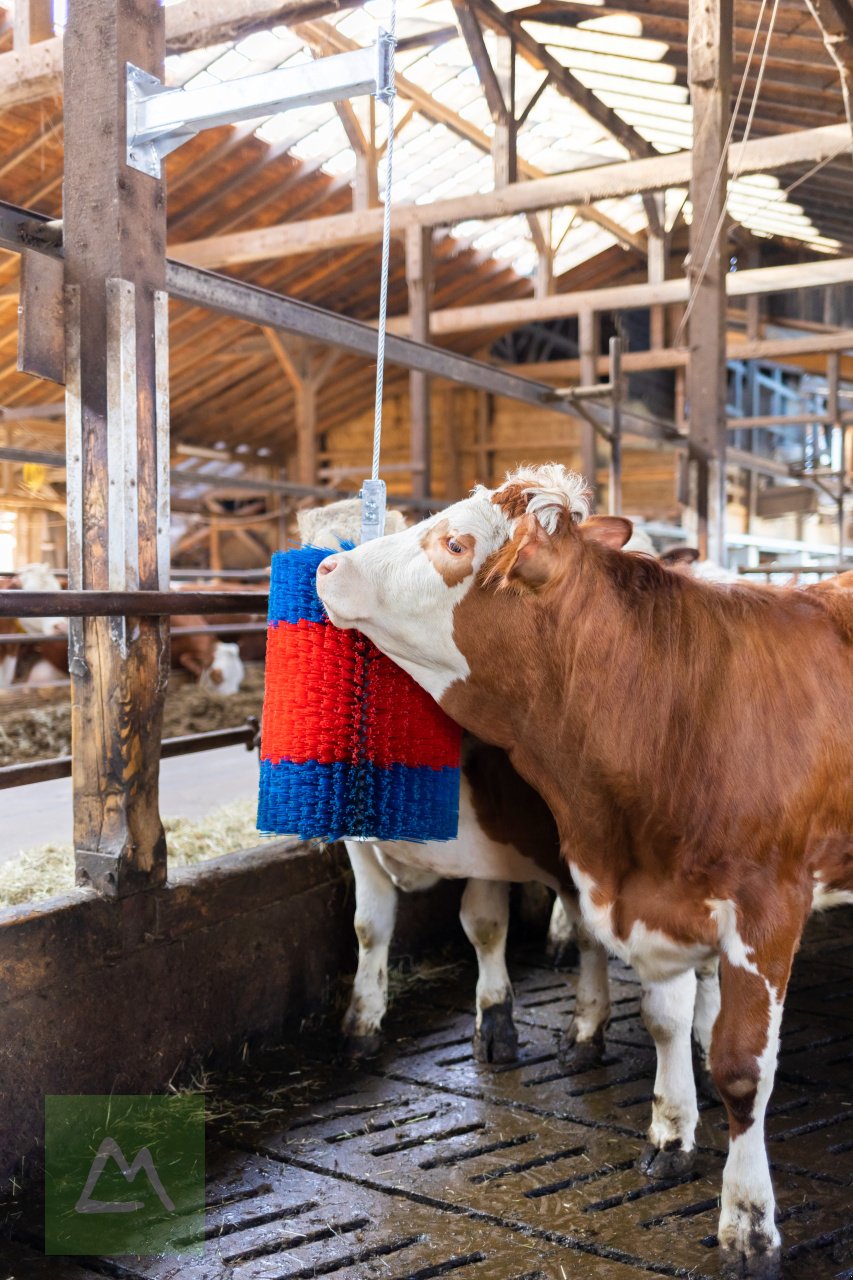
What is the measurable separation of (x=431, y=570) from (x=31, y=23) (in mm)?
4509

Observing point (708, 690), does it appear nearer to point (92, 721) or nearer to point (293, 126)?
point (92, 721)

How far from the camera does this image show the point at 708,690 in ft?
8.39

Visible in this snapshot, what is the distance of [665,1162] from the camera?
277 cm

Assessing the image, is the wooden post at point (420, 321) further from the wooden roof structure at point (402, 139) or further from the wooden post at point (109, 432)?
the wooden post at point (109, 432)

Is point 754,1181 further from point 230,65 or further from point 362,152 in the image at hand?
point 230,65

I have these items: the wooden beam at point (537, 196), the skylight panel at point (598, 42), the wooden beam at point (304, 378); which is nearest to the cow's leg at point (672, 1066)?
the wooden beam at point (537, 196)

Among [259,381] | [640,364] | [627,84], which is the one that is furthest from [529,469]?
[259,381]

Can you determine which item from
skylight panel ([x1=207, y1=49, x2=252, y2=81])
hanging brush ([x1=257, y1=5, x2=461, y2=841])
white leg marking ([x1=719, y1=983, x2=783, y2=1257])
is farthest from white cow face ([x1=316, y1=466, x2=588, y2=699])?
skylight panel ([x1=207, y1=49, x2=252, y2=81])

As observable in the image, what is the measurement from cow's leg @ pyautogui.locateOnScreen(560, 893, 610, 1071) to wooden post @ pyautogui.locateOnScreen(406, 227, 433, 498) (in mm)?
6474

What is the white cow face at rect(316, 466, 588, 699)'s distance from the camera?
2.58 m

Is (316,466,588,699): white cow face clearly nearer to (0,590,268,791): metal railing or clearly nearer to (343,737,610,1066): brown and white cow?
(0,590,268,791): metal railing

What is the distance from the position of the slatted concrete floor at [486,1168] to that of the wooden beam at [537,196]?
4.52 meters

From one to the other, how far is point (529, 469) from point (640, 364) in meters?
12.0

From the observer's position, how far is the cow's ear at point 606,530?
8.87ft
